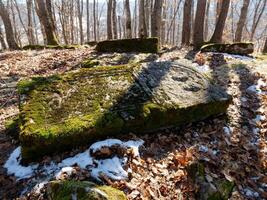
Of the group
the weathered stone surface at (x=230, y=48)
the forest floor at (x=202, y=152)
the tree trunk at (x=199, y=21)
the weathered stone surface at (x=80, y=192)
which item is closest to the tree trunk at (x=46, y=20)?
the tree trunk at (x=199, y=21)

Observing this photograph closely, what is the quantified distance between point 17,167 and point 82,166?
0.89m

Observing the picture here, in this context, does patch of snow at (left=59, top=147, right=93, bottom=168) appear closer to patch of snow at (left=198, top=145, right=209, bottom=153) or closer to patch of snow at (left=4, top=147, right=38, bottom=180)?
patch of snow at (left=4, top=147, right=38, bottom=180)

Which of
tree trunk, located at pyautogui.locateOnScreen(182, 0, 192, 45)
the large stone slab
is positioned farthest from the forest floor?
tree trunk, located at pyautogui.locateOnScreen(182, 0, 192, 45)

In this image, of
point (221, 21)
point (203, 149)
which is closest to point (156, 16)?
point (221, 21)

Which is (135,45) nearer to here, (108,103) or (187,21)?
(187,21)

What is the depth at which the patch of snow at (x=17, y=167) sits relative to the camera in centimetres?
381

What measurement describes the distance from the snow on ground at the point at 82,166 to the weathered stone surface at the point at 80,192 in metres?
0.41

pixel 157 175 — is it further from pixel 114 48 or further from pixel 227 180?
pixel 114 48

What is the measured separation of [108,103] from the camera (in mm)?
4551

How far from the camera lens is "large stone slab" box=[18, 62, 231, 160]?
4.03 meters

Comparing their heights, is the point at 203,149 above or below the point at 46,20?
below

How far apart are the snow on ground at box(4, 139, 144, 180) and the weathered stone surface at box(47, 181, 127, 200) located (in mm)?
409

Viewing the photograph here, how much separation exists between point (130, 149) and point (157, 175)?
505mm

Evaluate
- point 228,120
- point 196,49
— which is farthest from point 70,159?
point 196,49
